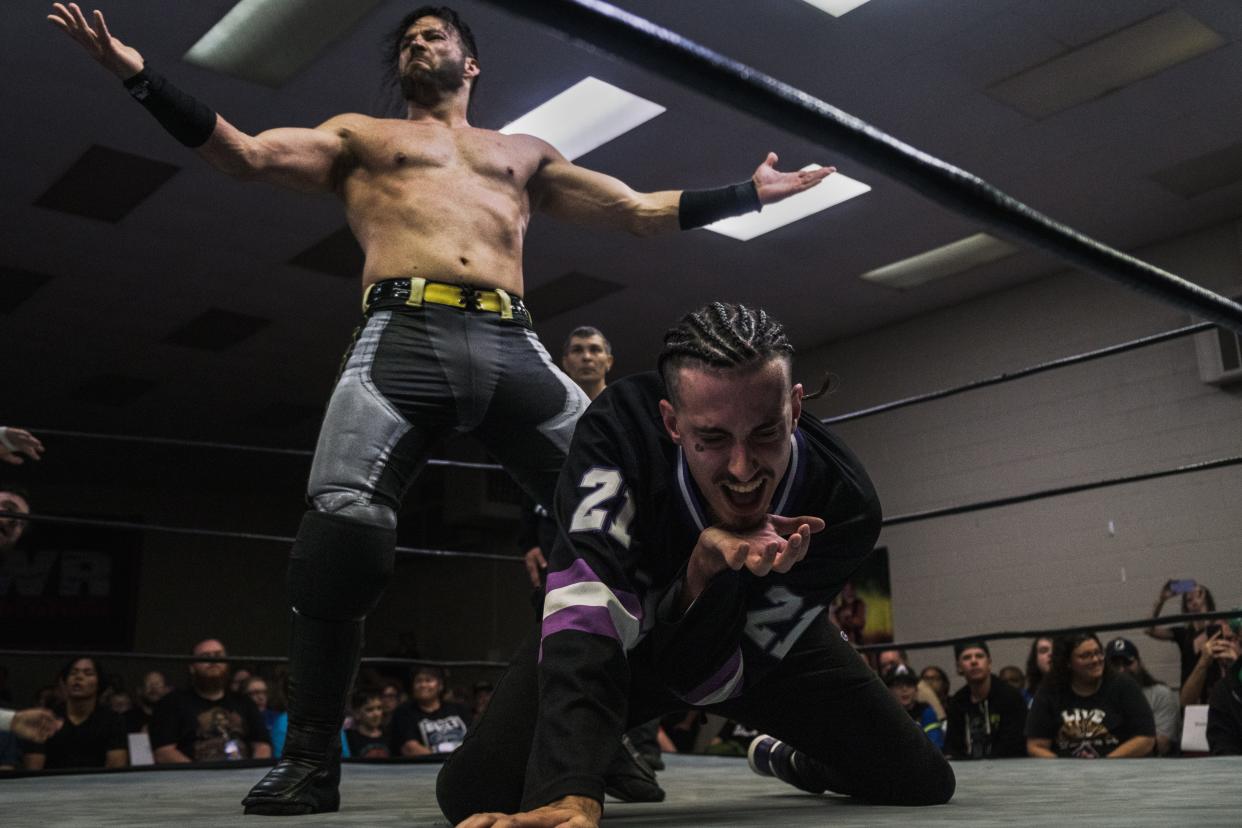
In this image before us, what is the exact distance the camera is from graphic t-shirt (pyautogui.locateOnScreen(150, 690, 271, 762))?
498cm

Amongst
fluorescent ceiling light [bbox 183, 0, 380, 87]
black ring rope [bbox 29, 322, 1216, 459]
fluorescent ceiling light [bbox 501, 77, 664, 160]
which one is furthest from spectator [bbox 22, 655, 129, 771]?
fluorescent ceiling light [bbox 501, 77, 664, 160]

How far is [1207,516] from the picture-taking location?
594 cm

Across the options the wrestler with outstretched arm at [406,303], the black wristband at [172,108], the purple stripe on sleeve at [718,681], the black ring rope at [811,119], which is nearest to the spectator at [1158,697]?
the wrestler with outstretched arm at [406,303]

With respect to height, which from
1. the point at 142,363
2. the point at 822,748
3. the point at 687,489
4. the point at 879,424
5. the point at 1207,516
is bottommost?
the point at 822,748

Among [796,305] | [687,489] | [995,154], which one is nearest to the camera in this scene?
[687,489]

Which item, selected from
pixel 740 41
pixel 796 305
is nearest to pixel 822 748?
pixel 740 41

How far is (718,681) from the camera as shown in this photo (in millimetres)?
1350

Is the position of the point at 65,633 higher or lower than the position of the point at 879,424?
lower

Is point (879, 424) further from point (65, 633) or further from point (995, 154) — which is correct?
point (65, 633)

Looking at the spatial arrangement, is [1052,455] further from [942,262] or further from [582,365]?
[582,365]

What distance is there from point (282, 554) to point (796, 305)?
6.92 m

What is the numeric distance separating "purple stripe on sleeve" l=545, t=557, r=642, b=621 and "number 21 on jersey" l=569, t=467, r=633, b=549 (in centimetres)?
4

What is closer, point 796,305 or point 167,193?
point 167,193

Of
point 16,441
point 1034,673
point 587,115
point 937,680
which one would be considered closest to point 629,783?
point 16,441
